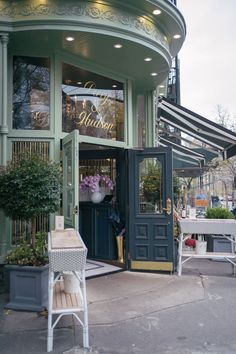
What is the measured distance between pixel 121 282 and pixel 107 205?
1.92 metres

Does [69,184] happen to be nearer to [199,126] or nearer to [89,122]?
[89,122]

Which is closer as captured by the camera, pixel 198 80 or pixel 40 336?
pixel 40 336

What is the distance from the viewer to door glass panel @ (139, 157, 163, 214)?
6.87 meters

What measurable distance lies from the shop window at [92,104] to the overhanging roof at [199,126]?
2341 mm

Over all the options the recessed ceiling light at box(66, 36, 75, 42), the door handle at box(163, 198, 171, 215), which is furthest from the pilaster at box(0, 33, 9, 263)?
the door handle at box(163, 198, 171, 215)

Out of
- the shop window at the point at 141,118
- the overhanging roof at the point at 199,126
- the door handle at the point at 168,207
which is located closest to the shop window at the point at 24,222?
the door handle at the point at 168,207

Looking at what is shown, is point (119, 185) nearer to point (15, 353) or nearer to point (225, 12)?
point (15, 353)

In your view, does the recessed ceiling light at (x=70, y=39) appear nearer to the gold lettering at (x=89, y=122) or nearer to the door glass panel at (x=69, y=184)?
the gold lettering at (x=89, y=122)

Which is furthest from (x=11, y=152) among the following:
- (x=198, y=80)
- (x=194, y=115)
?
(x=198, y=80)

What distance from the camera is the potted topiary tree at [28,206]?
477 cm

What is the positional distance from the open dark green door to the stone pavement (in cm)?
55

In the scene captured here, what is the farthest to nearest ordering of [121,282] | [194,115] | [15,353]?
1. [194,115]
2. [121,282]
3. [15,353]

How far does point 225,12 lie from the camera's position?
535 inches

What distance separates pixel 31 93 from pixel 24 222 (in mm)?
2293
